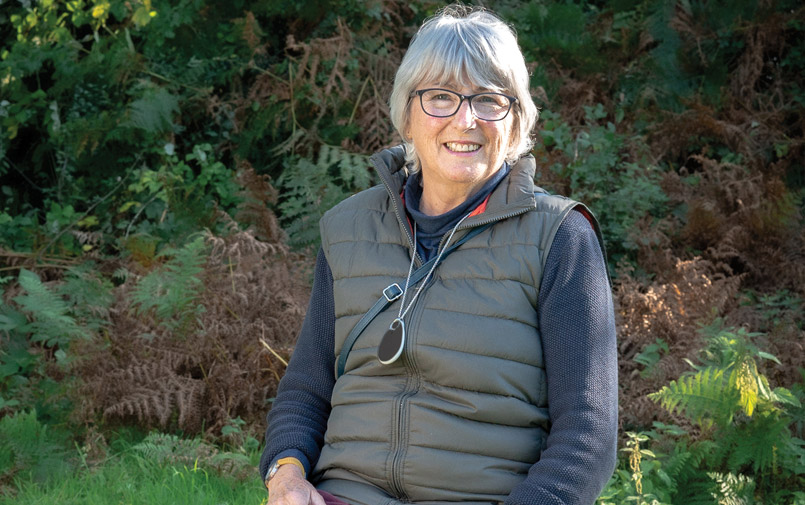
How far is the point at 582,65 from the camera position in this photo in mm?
6590

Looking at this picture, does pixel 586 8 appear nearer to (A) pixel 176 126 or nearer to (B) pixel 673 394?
(A) pixel 176 126

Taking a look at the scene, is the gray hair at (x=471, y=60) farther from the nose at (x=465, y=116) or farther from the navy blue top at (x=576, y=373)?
the navy blue top at (x=576, y=373)

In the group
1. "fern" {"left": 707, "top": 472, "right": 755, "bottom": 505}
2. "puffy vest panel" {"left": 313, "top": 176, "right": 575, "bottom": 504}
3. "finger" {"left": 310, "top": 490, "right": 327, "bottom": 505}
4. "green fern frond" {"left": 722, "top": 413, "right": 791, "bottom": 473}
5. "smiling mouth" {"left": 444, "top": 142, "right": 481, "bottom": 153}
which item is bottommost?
"fern" {"left": 707, "top": 472, "right": 755, "bottom": 505}

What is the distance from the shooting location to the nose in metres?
2.41

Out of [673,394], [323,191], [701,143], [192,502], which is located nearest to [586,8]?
[701,143]

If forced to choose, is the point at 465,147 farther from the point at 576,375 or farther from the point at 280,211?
the point at 280,211

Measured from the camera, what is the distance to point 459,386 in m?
2.23

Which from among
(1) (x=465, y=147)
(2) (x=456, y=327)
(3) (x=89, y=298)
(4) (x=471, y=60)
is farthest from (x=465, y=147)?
(3) (x=89, y=298)

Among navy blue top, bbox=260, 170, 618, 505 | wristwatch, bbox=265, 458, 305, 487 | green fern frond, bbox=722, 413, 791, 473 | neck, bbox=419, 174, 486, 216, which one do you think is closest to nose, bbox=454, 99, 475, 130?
neck, bbox=419, 174, 486, 216

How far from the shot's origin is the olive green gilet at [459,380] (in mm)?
2199

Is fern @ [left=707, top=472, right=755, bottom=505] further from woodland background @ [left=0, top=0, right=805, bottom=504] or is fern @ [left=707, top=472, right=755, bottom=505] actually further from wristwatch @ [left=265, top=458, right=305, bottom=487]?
wristwatch @ [left=265, top=458, right=305, bottom=487]

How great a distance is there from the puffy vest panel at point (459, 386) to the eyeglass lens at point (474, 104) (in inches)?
11.4

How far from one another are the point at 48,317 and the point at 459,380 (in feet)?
10.2

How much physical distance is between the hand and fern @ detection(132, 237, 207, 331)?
2.19 m
